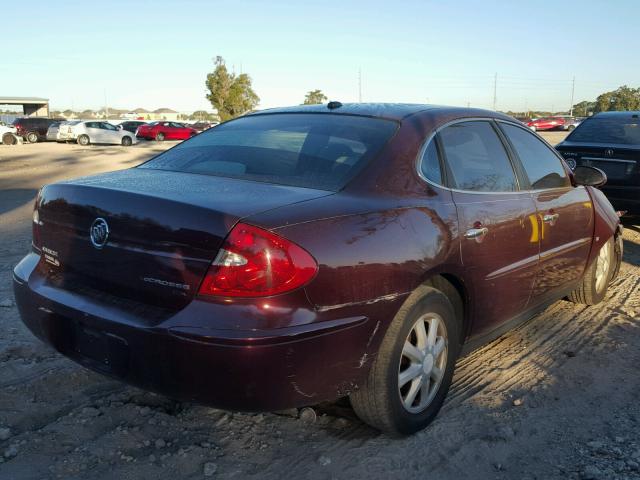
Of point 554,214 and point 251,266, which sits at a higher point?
point 251,266

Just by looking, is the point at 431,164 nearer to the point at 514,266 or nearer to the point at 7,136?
the point at 514,266

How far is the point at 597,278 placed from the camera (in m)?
4.90

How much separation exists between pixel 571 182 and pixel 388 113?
5.99ft

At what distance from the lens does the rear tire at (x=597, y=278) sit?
4.76 m

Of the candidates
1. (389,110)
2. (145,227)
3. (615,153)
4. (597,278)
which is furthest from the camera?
(615,153)

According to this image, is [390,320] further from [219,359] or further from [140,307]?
[140,307]

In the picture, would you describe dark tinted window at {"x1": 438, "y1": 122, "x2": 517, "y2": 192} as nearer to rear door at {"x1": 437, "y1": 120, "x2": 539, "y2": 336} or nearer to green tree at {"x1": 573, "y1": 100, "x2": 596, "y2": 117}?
rear door at {"x1": 437, "y1": 120, "x2": 539, "y2": 336}

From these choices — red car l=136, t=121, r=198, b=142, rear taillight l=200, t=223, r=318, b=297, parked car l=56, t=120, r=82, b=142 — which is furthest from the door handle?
red car l=136, t=121, r=198, b=142

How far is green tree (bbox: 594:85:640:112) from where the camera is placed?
64.6 meters

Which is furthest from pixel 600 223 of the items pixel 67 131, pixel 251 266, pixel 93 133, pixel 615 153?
pixel 67 131

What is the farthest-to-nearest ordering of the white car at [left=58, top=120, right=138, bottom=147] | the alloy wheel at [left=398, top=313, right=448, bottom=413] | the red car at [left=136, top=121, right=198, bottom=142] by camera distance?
1. the red car at [left=136, top=121, right=198, bottom=142]
2. the white car at [left=58, top=120, right=138, bottom=147]
3. the alloy wheel at [left=398, top=313, right=448, bottom=413]

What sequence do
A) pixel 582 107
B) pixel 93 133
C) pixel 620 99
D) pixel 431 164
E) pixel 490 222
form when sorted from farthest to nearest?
pixel 582 107, pixel 620 99, pixel 93 133, pixel 490 222, pixel 431 164

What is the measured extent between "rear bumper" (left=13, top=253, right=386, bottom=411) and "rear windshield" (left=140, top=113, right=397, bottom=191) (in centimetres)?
74

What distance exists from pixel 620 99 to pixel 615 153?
228 feet
